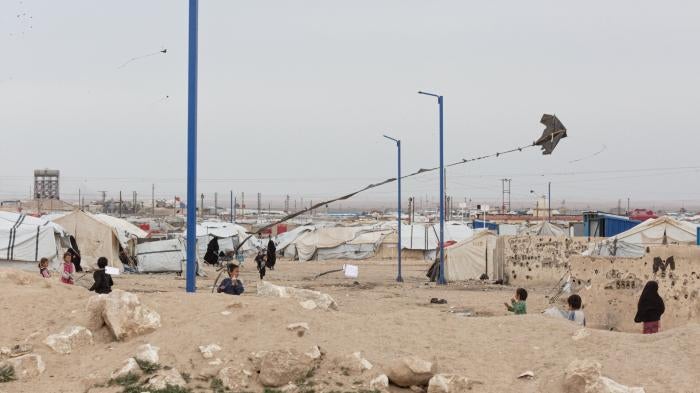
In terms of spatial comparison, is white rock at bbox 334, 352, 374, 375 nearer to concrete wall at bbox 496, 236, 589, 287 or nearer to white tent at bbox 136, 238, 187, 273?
concrete wall at bbox 496, 236, 589, 287

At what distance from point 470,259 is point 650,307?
20.2m

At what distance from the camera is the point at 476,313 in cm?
1866

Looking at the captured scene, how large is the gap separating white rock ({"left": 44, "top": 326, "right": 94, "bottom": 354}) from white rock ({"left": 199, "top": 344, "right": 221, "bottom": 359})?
1433mm

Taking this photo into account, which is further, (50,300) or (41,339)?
(50,300)

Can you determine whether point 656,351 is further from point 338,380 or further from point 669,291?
point 669,291

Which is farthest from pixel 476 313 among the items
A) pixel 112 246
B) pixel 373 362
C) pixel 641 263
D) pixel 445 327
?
pixel 112 246

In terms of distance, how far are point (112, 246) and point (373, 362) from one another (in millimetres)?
27160

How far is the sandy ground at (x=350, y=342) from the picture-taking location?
7715mm

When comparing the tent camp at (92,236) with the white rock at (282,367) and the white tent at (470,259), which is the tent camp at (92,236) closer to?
the white tent at (470,259)

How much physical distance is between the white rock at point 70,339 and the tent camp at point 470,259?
23.3 m

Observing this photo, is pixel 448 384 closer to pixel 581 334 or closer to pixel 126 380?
pixel 581 334

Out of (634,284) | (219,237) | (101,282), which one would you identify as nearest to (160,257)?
(219,237)

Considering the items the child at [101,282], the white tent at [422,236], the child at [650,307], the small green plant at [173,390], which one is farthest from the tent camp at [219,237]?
the small green plant at [173,390]

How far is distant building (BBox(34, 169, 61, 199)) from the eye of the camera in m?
90.1
